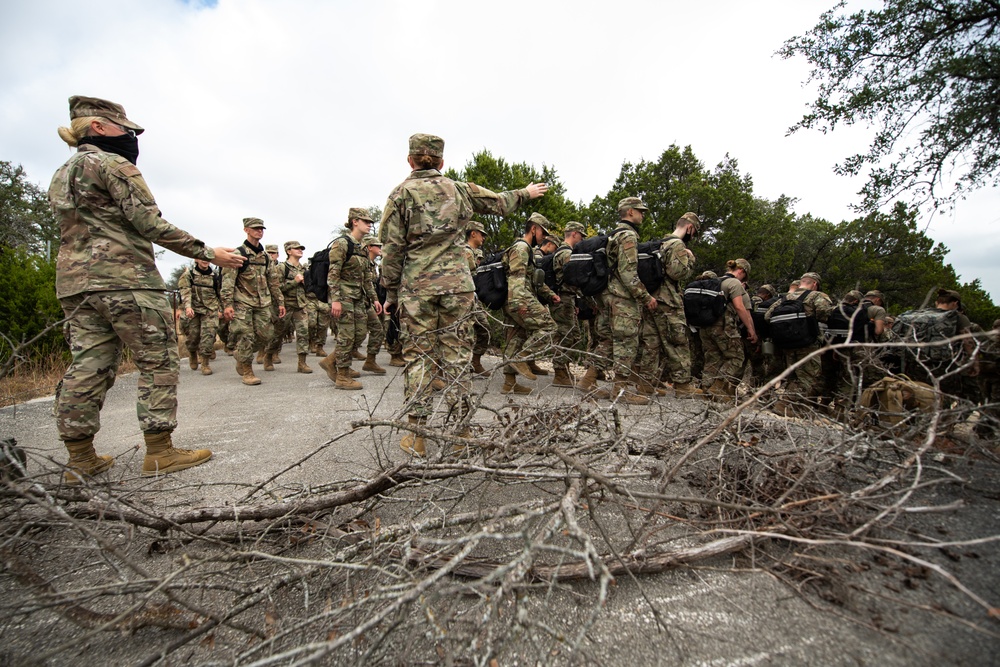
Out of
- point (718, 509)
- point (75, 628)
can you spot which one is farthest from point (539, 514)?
point (75, 628)

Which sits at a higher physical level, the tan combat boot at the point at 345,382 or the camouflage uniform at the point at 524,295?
the camouflage uniform at the point at 524,295

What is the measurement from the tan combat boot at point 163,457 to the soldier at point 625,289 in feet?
12.6

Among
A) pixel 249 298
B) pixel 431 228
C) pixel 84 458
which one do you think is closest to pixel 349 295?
pixel 249 298

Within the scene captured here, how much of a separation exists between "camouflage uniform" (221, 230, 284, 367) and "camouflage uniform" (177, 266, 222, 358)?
44.3 inches

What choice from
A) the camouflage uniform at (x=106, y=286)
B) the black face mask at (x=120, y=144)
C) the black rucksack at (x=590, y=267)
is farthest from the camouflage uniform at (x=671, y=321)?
the black face mask at (x=120, y=144)

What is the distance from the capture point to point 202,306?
24.3ft

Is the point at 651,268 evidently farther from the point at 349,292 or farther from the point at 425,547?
the point at 425,547

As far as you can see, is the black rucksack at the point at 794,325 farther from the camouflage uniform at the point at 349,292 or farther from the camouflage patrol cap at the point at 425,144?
the camouflage uniform at the point at 349,292

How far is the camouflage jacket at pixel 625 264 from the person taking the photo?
497 centimetres

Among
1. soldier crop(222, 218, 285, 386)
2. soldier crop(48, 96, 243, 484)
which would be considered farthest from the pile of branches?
soldier crop(222, 218, 285, 386)

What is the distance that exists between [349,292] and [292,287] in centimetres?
330

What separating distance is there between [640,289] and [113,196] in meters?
4.59

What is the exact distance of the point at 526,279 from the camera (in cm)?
537

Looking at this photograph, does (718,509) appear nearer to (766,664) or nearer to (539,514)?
(766,664)
